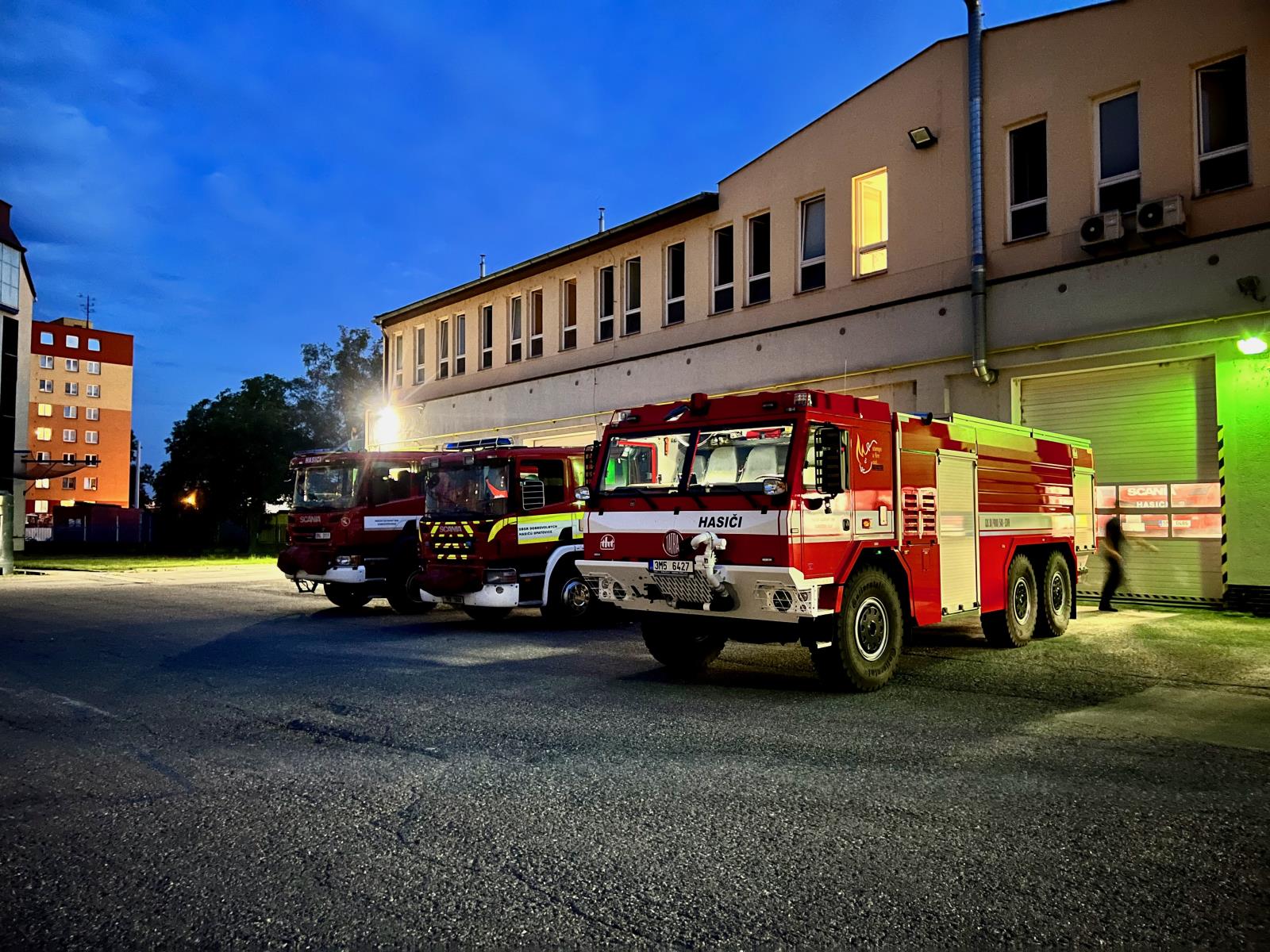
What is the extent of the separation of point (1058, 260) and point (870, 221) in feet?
14.3

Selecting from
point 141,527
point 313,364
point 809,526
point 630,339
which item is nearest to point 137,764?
point 809,526

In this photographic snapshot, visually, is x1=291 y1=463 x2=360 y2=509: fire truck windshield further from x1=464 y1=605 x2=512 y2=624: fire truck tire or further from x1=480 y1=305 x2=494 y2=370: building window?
x1=480 y1=305 x2=494 y2=370: building window

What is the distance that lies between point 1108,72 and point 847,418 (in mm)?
10770

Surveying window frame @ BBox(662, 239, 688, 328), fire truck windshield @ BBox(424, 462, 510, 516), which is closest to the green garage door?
fire truck windshield @ BBox(424, 462, 510, 516)

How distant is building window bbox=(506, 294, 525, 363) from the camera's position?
29344mm

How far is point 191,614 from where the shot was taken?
50.6ft

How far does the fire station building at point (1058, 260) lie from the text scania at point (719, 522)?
963cm

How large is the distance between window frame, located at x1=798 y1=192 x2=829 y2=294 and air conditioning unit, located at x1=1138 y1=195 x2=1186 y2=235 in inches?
256

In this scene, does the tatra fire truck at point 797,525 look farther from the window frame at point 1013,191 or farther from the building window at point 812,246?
the building window at point 812,246

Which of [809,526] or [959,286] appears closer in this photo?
[809,526]

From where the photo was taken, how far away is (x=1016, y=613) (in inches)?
446

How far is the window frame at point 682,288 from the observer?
2331 centimetres

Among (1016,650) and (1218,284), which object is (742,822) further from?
(1218,284)

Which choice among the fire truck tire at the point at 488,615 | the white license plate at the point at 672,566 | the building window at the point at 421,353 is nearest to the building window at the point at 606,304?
the building window at the point at 421,353
